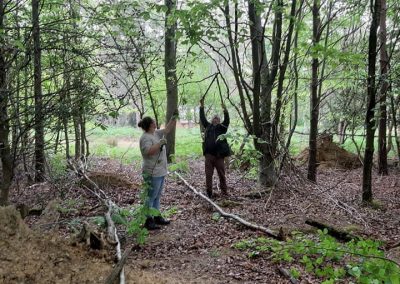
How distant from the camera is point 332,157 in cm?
1485

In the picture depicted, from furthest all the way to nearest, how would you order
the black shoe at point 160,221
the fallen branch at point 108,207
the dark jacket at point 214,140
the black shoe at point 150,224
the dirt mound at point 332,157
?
the dirt mound at point 332,157 < the dark jacket at point 214,140 < the black shoe at point 160,221 < the black shoe at point 150,224 < the fallen branch at point 108,207

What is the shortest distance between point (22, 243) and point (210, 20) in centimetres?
493

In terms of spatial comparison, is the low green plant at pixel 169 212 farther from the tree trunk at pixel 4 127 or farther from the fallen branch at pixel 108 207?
the tree trunk at pixel 4 127

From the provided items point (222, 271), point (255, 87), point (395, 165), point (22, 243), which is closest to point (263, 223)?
point (222, 271)

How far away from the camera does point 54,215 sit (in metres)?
6.23

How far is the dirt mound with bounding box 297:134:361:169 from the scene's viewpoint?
47.5 ft

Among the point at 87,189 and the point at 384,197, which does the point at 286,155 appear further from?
the point at 87,189

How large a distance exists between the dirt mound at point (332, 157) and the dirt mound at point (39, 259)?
1178 centimetres

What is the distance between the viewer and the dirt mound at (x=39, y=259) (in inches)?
135

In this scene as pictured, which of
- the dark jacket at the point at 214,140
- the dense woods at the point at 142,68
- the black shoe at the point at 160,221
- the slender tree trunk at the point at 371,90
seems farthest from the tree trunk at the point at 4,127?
the slender tree trunk at the point at 371,90

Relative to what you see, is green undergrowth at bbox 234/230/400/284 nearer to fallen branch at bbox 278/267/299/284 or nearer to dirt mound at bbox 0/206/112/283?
fallen branch at bbox 278/267/299/284

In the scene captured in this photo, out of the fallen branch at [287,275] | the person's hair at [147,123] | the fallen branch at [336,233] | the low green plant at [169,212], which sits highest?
the person's hair at [147,123]

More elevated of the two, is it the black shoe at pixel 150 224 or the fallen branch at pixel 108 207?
the fallen branch at pixel 108 207

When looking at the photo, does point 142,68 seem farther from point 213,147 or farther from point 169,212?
point 169,212
